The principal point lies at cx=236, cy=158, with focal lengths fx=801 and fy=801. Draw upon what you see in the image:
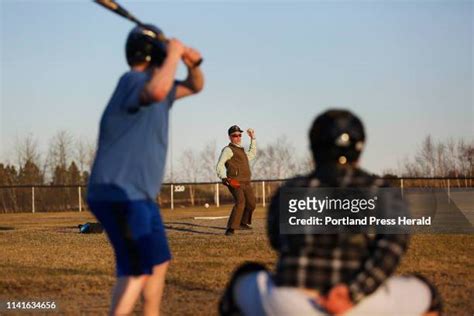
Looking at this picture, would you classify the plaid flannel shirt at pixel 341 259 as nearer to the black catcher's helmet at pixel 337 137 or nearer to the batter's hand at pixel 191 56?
the black catcher's helmet at pixel 337 137

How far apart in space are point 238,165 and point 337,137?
11.9 metres

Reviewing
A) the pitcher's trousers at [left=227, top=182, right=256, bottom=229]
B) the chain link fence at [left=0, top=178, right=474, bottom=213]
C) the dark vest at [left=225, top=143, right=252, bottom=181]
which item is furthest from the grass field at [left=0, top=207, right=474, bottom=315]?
the chain link fence at [left=0, top=178, right=474, bottom=213]

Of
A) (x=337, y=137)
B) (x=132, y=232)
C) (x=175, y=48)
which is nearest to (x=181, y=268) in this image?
(x=132, y=232)

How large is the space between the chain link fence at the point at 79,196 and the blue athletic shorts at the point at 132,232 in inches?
1504

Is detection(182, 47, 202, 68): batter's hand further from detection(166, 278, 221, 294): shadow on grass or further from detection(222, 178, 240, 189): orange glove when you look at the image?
detection(222, 178, 240, 189): orange glove

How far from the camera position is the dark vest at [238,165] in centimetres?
1533

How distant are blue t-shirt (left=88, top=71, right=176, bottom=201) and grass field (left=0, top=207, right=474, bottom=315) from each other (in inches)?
87.7

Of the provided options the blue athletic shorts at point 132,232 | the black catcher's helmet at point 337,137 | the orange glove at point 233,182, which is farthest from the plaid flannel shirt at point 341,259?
the orange glove at point 233,182

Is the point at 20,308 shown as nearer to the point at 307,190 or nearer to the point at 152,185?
the point at 152,185

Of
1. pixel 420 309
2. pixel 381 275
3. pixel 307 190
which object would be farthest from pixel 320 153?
pixel 420 309

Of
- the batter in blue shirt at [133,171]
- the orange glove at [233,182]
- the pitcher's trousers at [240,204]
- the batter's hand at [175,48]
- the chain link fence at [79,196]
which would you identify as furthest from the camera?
the chain link fence at [79,196]

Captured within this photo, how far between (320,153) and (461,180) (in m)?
37.7

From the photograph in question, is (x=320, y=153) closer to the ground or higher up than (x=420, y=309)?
higher up

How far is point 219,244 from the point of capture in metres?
12.7
